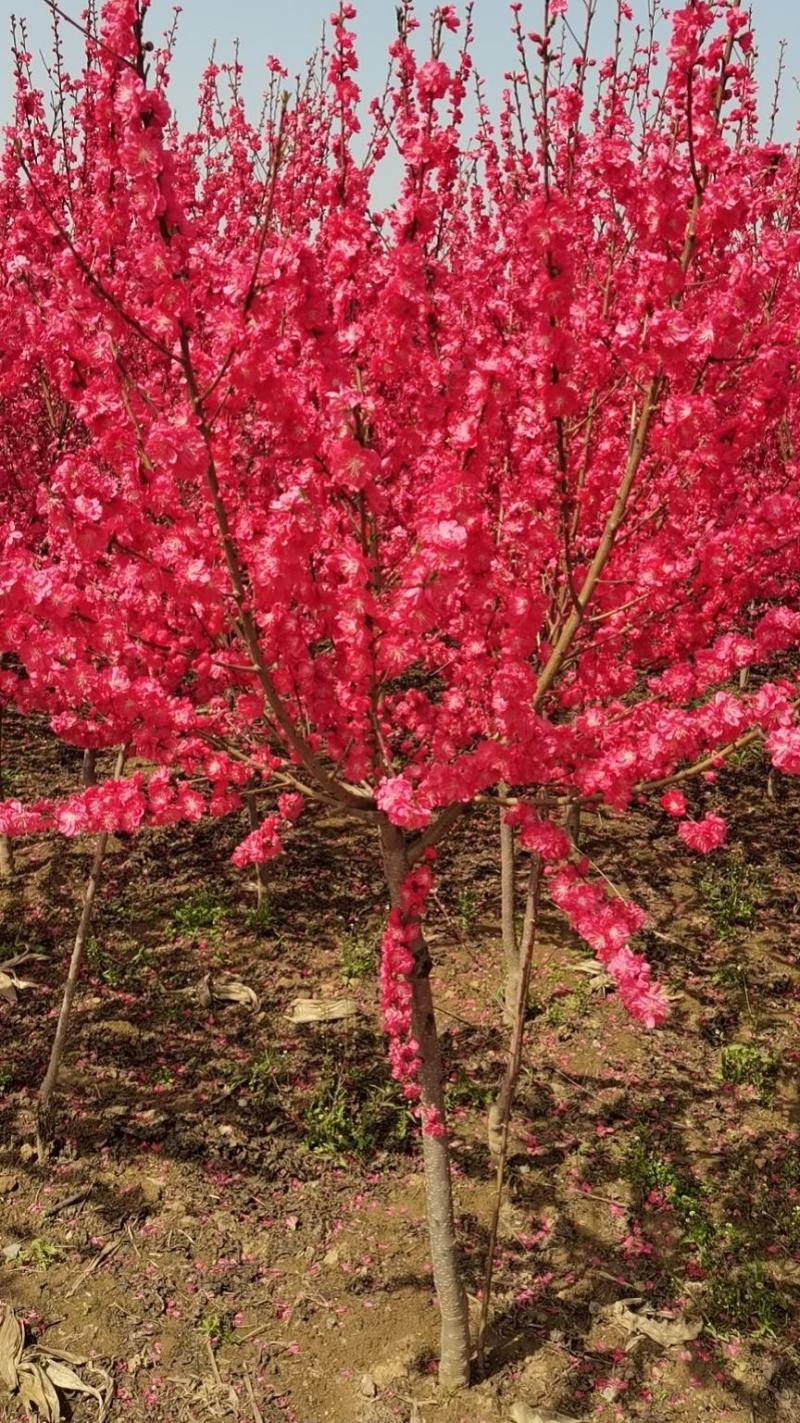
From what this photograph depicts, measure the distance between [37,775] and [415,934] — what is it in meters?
7.17

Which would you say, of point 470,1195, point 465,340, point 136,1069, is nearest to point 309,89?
point 465,340

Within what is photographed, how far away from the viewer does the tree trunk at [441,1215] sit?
3826 mm

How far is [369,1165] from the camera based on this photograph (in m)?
5.19

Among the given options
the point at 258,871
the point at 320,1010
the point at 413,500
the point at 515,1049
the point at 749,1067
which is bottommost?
the point at 749,1067

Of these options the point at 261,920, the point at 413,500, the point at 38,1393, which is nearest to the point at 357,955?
the point at 261,920

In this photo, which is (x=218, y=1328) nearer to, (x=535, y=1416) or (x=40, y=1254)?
(x=40, y=1254)

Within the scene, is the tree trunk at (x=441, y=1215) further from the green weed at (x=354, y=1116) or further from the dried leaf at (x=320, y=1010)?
the dried leaf at (x=320, y=1010)

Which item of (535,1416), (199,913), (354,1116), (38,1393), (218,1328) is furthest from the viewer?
(199,913)

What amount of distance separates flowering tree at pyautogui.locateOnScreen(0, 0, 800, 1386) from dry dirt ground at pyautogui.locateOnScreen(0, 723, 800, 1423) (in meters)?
0.67

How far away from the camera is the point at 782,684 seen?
3.02 m

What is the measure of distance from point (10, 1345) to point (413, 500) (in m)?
4.10

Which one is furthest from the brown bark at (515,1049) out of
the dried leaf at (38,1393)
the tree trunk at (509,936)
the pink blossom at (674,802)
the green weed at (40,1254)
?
the green weed at (40,1254)

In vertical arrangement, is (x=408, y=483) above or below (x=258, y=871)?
above

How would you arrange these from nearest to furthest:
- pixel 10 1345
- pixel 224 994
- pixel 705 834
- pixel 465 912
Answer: pixel 705 834, pixel 10 1345, pixel 224 994, pixel 465 912
